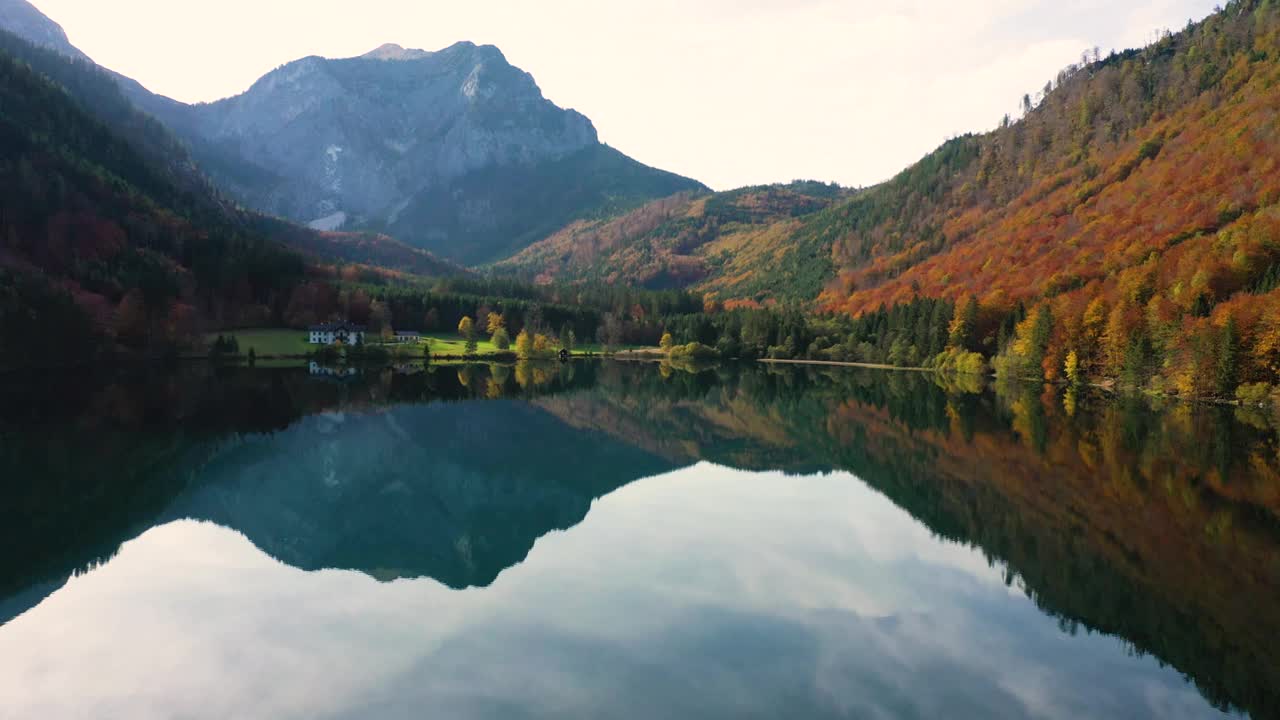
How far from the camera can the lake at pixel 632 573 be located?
50.5 feet

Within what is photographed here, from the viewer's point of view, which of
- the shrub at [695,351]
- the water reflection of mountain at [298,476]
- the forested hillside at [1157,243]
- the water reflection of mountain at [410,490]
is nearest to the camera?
the water reflection of mountain at [298,476]

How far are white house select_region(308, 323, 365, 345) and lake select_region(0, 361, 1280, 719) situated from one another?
8860cm

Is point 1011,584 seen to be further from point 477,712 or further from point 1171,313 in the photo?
point 1171,313

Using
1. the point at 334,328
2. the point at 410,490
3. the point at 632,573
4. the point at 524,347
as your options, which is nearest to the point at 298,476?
the point at 410,490

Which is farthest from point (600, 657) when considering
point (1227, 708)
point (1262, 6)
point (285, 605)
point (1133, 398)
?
point (1262, 6)

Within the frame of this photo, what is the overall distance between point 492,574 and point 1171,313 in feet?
277

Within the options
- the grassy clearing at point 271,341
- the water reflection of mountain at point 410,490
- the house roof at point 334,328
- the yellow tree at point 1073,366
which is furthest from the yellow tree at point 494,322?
the yellow tree at point 1073,366

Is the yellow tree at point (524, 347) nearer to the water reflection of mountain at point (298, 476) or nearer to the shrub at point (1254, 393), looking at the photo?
the water reflection of mountain at point (298, 476)

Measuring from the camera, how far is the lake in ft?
50.5

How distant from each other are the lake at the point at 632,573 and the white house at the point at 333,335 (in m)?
88.6

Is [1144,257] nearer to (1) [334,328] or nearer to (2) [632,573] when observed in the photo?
(2) [632,573]

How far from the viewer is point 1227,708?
14.6m

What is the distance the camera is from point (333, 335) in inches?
5487

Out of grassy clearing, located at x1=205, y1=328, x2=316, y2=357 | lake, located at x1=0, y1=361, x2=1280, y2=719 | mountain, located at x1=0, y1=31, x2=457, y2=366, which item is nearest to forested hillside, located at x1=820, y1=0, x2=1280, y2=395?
lake, located at x1=0, y1=361, x2=1280, y2=719
